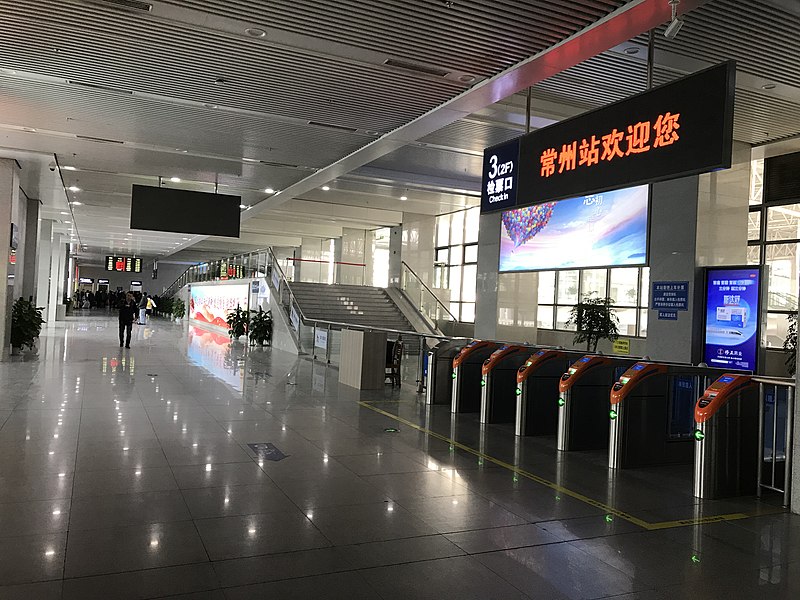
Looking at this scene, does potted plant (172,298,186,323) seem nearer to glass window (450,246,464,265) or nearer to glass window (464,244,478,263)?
glass window (450,246,464,265)

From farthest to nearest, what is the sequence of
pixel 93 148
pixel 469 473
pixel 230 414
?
pixel 93 148 → pixel 230 414 → pixel 469 473

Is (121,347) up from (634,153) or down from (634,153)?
down

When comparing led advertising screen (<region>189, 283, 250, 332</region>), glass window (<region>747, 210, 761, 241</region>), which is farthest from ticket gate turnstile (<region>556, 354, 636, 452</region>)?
led advertising screen (<region>189, 283, 250, 332</region>)

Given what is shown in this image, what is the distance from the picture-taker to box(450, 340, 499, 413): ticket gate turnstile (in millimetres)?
8836

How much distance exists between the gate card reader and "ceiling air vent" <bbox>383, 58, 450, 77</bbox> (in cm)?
352

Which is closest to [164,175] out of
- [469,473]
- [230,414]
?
[230,414]

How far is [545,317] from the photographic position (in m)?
17.6

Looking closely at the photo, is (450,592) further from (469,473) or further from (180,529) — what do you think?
(469,473)

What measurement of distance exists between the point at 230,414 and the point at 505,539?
4738 millimetres

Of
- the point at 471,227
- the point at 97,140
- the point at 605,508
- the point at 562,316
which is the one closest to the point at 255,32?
the point at 605,508

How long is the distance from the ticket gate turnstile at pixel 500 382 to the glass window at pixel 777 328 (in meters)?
5.52

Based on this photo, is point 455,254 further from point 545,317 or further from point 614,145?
point 614,145

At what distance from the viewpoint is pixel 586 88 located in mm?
7387

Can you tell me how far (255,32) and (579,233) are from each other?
23.5ft
